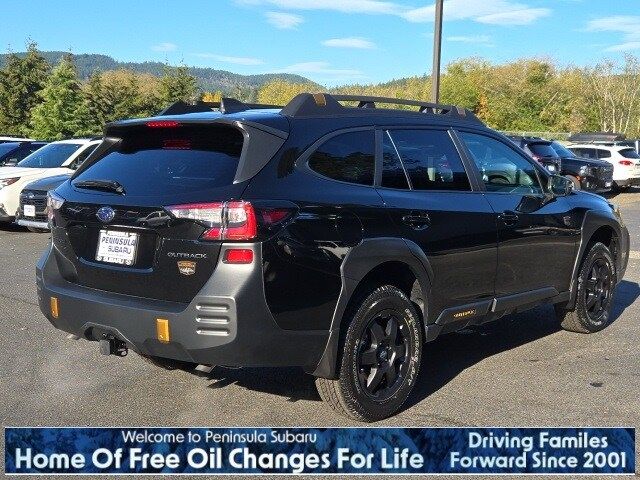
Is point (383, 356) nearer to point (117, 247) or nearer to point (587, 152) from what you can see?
point (117, 247)

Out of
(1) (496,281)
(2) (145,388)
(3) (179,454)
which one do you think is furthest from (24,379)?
(1) (496,281)

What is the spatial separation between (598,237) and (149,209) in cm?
437

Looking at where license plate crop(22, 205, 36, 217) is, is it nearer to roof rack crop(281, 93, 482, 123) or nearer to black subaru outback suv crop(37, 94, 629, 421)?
black subaru outback suv crop(37, 94, 629, 421)

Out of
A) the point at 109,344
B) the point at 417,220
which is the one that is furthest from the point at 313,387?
the point at 109,344

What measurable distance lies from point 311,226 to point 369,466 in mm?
1262

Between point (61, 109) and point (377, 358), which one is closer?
point (377, 358)

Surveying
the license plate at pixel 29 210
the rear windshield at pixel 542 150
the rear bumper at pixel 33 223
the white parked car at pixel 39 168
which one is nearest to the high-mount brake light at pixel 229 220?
the rear bumper at pixel 33 223

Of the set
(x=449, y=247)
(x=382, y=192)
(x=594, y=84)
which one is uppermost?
(x=594, y=84)

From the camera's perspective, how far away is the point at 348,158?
14.1 ft

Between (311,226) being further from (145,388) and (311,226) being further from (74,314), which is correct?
(145,388)

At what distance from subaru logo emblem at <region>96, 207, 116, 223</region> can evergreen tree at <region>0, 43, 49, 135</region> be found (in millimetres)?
39376

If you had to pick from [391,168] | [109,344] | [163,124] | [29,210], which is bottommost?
[29,210]

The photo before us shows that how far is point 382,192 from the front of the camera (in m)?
4.38

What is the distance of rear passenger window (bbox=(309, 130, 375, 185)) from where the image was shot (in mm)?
4141
